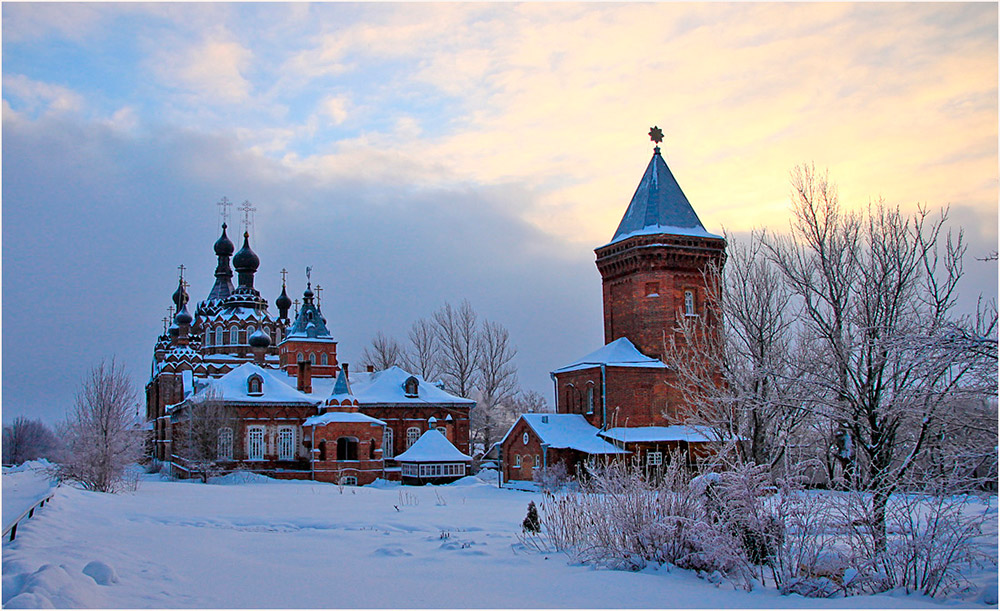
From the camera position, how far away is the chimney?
44.4m

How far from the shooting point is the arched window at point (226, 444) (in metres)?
39.8

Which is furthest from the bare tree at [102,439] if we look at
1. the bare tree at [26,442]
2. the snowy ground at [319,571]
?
the bare tree at [26,442]

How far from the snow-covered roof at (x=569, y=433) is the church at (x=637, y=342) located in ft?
0.14

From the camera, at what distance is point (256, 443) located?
1610 inches

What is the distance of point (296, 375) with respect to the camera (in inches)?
1882

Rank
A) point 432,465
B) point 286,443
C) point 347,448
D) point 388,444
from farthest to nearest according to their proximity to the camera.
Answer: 1. point 388,444
2. point 286,443
3. point 347,448
4. point 432,465

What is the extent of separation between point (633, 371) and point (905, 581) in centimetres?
2447

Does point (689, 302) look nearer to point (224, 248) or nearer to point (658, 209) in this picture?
point (658, 209)

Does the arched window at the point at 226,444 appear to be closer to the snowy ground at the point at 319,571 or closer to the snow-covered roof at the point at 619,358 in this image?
the snow-covered roof at the point at 619,358

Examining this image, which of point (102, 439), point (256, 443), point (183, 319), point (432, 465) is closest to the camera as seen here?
point (102, 439)

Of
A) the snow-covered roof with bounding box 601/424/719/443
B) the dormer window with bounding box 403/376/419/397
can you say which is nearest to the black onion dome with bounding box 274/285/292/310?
the dormer window with bounding box 403/376/419/397

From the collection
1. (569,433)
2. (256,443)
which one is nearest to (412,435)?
(256,443)

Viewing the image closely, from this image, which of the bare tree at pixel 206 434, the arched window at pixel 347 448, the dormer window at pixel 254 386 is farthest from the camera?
the dormer window at pixel 254 386

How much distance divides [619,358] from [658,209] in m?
6.88
